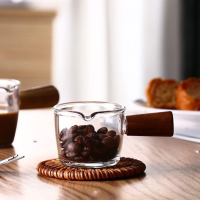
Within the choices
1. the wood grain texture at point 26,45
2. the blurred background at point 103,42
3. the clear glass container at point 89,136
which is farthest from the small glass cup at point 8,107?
the wood grain texture at point 26,45

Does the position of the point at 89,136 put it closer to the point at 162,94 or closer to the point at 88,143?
the point at 88,143

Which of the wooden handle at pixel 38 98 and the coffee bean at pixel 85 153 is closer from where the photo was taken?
the coffee bean at pixel 85 153

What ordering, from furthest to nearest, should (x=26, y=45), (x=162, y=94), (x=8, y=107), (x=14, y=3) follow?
(x=26, y=45)
(x=14, y=3)
(x=162, y=94)
(x=8, y=107)

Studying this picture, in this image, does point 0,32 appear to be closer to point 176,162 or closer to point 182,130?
point 182,130

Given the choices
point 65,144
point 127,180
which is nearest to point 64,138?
point 65,144

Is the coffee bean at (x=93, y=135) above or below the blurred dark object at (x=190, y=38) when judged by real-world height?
below

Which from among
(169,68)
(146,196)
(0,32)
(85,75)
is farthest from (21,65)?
(146,196)

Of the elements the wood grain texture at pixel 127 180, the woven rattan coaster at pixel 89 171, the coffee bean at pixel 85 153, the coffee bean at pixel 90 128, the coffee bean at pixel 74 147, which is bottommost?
the wood grain texture at pixel 127 180

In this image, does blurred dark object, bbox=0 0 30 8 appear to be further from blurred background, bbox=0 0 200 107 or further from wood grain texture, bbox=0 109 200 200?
wood grain texture, bbox=0 109 200 200

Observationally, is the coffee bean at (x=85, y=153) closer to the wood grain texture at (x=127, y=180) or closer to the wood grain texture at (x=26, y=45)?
the wood grain texture at (x=127, y=180)
